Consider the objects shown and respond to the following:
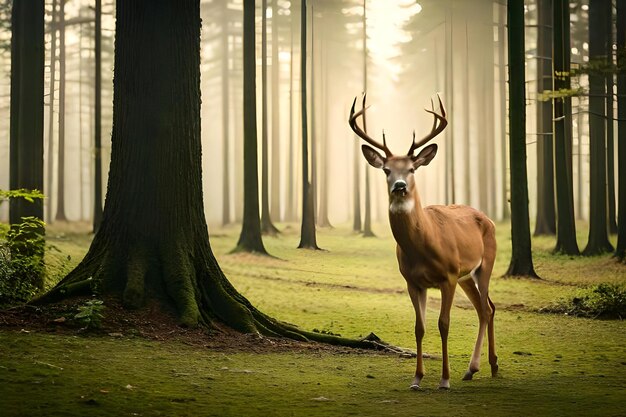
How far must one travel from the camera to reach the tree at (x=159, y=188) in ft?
27.4

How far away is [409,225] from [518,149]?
9669 mm

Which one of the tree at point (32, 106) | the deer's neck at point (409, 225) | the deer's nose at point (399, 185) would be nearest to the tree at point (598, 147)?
the tree at point (32, 106)

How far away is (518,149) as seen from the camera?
1559 cm

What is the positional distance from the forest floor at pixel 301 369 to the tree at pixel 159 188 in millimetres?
425

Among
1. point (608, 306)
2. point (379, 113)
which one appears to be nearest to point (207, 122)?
point (379, 113)

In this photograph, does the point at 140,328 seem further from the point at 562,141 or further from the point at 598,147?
the point at 598,147

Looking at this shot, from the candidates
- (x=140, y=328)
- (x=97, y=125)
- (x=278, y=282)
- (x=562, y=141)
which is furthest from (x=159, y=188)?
(x=97, y=125)

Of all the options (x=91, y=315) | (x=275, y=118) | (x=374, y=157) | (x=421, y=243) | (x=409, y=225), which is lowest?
(x=91, y=315)

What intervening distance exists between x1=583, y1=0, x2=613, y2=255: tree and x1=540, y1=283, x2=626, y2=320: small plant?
245 inches

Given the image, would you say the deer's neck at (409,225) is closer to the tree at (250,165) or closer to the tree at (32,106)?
the tree at (32,106)

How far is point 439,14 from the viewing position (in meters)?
32.8

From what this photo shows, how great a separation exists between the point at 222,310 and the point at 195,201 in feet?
3.93

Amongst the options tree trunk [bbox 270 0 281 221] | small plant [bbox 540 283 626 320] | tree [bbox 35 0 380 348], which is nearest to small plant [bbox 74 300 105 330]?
tree [bbox 35 0 380 348]

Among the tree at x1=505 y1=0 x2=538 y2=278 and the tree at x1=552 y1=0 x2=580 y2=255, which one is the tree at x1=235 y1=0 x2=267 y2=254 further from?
the tree at x1=552 y1=0 x2=580 y2=255
